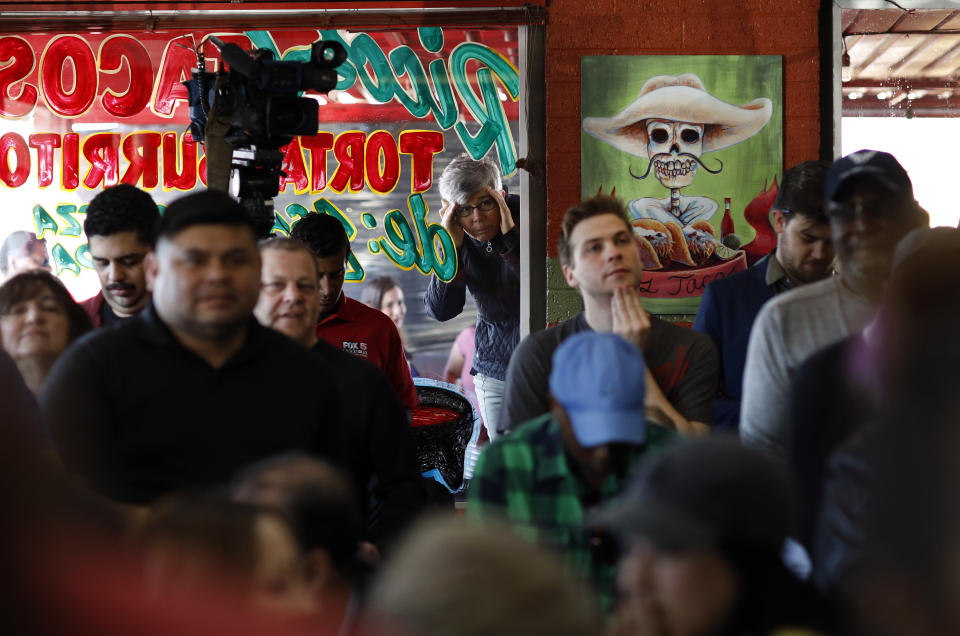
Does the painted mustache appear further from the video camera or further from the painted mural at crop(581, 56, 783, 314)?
the video camera

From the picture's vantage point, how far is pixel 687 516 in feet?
5.55

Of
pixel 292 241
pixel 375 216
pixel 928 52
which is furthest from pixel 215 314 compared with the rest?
pixel 928 52

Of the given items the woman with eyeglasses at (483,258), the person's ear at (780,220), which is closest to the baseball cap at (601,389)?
the person's ear at (780,220)

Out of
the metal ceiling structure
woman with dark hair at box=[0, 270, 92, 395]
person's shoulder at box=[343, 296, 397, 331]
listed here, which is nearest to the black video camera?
person's shoulder at box=[343, 296, 397, 331]

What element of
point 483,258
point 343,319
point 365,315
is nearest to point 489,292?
point 483,258

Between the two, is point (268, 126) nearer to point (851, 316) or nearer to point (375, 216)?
point (375, 216)

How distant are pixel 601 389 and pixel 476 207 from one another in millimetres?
2984

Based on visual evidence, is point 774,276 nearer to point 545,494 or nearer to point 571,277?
point 571,277

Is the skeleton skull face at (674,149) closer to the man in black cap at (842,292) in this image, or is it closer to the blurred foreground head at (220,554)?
the man in black cap at (842,292)

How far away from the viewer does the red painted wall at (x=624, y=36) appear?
16.4ft

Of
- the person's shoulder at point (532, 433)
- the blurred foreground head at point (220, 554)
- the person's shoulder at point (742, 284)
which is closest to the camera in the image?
the blurred foreground head at point (220, 554)

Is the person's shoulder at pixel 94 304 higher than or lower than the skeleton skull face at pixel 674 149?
lower

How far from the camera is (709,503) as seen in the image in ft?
5.59

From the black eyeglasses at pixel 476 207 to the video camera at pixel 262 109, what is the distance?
4.72 ft
